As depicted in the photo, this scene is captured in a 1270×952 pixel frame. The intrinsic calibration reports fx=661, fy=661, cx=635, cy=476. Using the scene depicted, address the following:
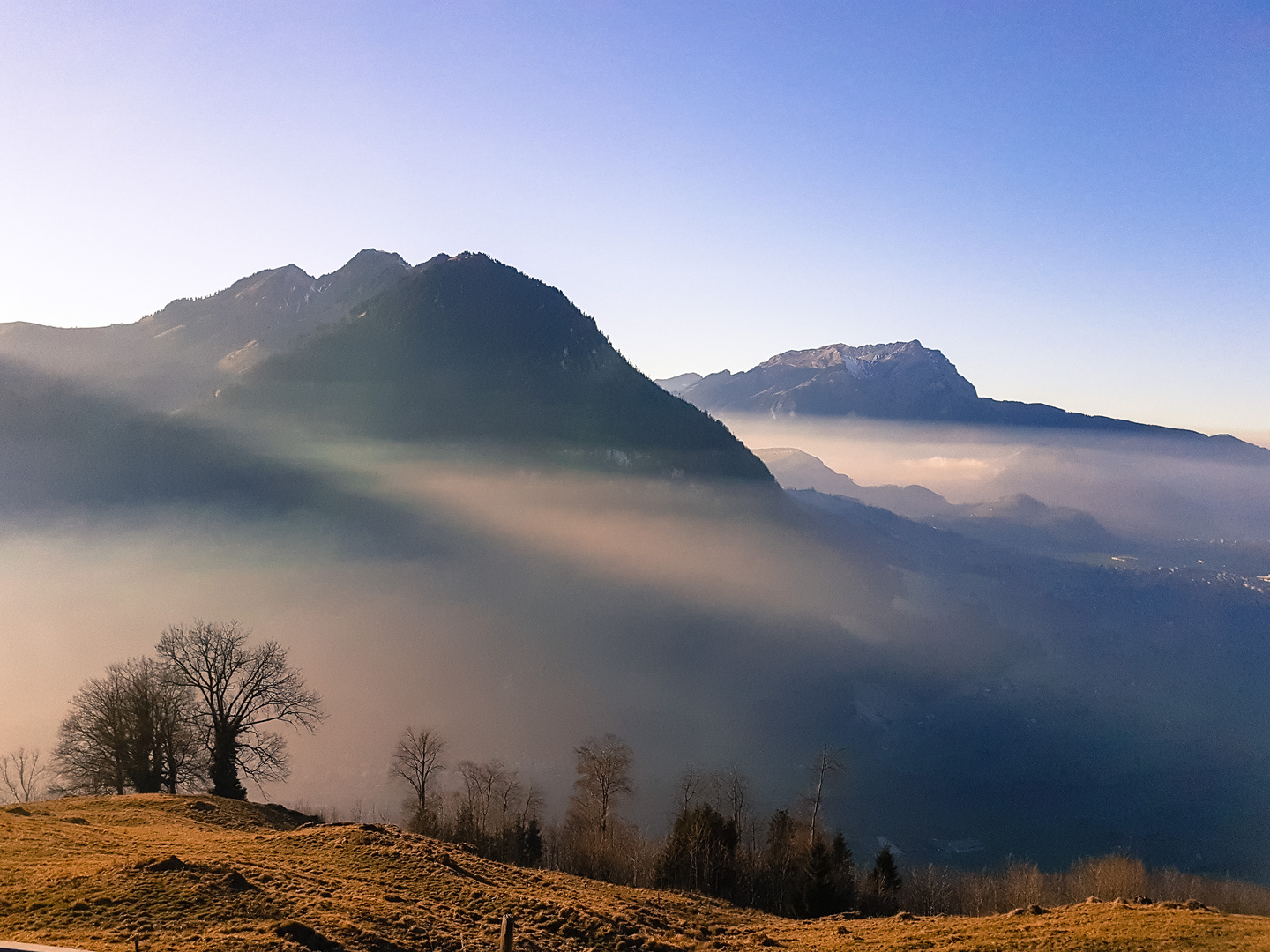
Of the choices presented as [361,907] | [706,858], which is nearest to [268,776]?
[706,858]

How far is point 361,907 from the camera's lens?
2666cm

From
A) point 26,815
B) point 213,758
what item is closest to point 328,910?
point 26,815

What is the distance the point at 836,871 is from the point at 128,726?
67796mm

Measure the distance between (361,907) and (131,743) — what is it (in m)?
49.9

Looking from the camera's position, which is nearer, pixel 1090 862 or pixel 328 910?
pixel 328 910

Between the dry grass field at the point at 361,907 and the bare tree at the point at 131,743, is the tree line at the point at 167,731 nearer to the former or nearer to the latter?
the bare tree at the point at 131,743

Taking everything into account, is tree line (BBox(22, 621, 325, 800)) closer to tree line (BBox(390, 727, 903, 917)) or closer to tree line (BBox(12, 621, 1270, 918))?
tree line (BBox(12, 621, 1270, 918))

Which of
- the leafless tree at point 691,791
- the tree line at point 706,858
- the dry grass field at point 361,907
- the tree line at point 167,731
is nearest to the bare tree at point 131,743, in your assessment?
the tree line at point 167,731

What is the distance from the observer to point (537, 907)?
30375mm

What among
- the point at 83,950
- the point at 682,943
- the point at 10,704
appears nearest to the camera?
the point at 83,950

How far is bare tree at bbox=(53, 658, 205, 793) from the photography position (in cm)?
6050

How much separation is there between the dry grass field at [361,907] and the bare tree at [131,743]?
722 inches

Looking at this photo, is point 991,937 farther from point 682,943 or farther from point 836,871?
point 836,871

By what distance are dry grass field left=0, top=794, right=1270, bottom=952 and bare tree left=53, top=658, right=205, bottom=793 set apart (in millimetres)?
18345
